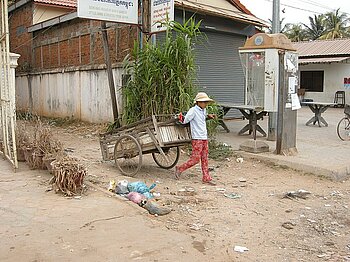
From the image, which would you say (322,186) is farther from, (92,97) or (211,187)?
(92,97)

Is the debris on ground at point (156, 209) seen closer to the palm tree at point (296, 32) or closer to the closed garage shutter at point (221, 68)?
the closed garage shutter at point (221, 68)

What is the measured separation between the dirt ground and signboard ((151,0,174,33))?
3791 millimetres

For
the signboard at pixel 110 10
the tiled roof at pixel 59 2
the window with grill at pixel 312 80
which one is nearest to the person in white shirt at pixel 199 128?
the signboard at pixel 110 10

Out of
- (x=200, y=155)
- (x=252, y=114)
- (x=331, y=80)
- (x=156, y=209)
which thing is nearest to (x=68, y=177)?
(x=156, y=209)

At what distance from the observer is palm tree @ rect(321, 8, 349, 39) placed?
3869 cm

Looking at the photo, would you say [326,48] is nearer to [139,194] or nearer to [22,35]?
[22,35]

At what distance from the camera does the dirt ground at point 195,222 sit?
13.3 feet

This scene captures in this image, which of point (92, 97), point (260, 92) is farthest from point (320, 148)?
point (92, 97)

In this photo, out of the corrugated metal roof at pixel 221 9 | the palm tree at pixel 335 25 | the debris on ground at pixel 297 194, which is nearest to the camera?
the debris on ground at pixel 297 194

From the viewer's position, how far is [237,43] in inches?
589

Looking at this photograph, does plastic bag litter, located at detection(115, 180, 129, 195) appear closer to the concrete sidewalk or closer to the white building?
the concrete sidewalk

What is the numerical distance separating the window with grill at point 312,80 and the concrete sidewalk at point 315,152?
1346cm

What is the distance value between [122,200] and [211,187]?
173 centimetres

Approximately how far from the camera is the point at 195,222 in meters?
4.99
